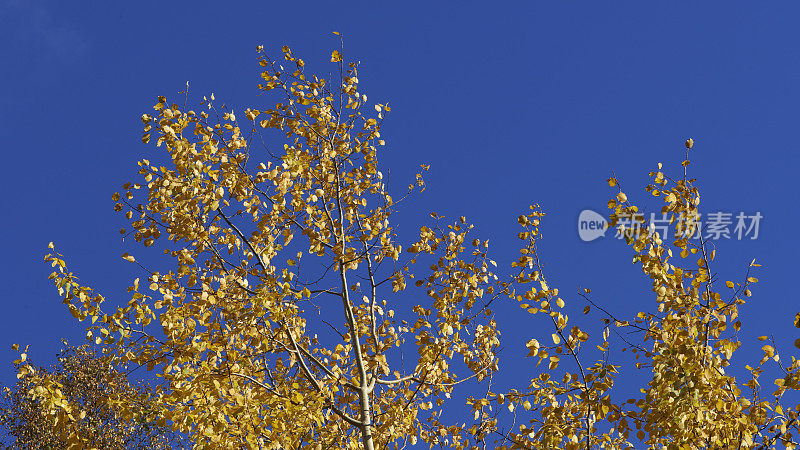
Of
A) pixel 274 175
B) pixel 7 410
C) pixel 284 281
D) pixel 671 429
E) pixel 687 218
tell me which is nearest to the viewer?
pixel 671 429

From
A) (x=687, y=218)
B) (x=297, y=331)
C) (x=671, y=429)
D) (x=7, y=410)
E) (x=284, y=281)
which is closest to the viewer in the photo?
(x=671, y=429)

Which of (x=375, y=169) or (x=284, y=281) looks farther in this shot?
(x=375, y=169)

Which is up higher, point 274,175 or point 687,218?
point 274,175

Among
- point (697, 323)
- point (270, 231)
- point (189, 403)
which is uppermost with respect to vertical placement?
point (270, 231)

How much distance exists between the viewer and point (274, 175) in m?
7.57

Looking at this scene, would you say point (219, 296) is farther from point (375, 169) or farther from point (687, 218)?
point (687, 218)

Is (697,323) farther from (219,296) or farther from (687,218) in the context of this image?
(219,296)

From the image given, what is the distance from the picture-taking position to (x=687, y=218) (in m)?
6.32

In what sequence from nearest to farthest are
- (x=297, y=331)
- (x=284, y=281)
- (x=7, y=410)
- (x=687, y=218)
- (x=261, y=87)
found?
1. (x=687, y=218)
2. (x=284, y=281)
3. (x=297, y=331)
4. (x=261, y=87)
5. (x=7, y=410)

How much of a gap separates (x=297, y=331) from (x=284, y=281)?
4.24 ft

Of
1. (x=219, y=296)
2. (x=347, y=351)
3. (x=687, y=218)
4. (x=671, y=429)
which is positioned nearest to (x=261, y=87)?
(x=219, y=296)

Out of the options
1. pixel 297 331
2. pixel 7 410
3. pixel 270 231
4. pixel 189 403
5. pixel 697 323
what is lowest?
pixel 189 403

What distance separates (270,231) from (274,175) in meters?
0.91

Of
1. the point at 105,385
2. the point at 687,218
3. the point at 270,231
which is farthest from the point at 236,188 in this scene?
the point at 105,385
